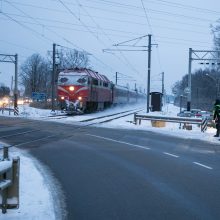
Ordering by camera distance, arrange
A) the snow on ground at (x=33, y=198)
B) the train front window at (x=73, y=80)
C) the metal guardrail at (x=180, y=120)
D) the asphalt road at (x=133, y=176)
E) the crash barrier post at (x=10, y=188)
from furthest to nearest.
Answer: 1. the train front window at (x=73, y=80)
2. the metal guardrail at (x=180, y=120)
3. the asphalt road at (x=133, y=176)
4. the snow on ground at (x=33, y=198)
5. the crash barrier post at (x=10, y=188)

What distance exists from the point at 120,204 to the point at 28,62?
109m

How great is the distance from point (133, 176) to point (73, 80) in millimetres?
33961

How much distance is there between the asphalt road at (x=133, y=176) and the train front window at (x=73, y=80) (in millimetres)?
23635

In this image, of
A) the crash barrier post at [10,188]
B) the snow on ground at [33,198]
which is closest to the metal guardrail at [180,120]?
the snow on ground at [33,198]

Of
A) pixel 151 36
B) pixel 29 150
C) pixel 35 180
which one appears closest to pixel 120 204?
pixel 35 180

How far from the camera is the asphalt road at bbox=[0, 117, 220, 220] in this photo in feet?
27.7

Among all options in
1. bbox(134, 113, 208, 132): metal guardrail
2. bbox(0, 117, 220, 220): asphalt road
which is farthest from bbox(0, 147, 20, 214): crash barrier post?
bbox(134, 113, 208, 132): metal guardrail

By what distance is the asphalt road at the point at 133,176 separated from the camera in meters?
8.45

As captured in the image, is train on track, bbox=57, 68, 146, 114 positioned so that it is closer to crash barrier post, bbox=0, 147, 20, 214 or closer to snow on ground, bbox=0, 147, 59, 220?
snow on ground, bbox=0, 147, 59, 220

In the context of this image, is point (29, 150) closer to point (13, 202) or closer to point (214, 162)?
point (214, 162)

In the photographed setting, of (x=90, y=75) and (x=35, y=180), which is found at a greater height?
(x=90, y=75)

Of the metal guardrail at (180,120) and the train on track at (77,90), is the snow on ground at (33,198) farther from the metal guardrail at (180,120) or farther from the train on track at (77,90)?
the train on track at (77,90)

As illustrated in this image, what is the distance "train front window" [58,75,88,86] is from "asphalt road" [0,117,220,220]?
23.6 m

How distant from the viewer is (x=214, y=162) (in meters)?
15.3
